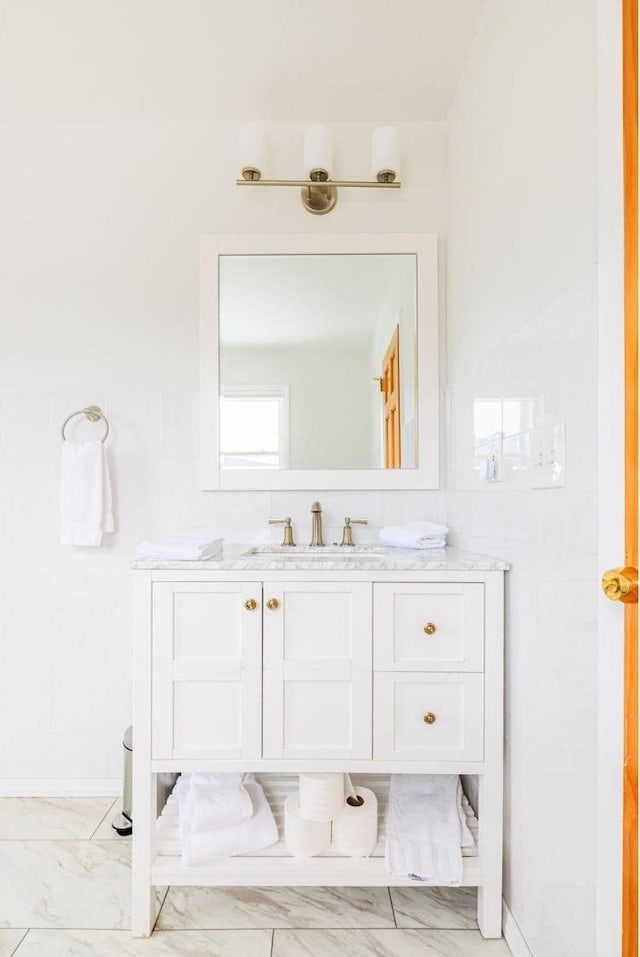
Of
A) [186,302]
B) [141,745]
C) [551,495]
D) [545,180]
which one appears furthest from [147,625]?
[545,180]

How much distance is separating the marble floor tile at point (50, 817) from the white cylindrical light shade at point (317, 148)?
2.32m

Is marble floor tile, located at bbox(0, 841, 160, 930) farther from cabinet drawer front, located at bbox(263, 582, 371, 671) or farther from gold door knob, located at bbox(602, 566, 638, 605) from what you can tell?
gold door knob, located at bbox(602, 566, 638, 605)

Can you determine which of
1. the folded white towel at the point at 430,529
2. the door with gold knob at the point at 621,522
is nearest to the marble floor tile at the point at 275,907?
the door with gold knob at the point at 621,522

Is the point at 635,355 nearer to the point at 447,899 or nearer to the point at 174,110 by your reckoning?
the point at 447,899

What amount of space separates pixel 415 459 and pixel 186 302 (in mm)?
1000

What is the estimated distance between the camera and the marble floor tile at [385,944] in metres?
1.40

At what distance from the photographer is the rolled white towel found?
4.74 feet

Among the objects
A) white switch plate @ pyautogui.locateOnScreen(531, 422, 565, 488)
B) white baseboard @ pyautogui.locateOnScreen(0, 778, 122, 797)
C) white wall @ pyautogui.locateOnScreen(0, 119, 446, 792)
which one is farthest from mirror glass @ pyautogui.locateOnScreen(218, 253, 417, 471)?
white baseboard @ pyautogui.locateOnScreen(0, 778, 122, 797)

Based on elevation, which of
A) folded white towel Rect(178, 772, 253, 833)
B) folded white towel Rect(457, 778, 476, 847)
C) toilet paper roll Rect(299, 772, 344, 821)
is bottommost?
folded white towel Rect(457, 778, 476, 847)

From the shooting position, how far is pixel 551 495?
1.19m

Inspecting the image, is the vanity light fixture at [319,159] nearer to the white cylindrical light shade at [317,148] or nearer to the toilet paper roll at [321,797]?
the white cylindrical light shade at [317,148]

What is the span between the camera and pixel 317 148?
1.96 meters

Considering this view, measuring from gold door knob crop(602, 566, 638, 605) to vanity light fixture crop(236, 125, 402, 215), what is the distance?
62.1 inches

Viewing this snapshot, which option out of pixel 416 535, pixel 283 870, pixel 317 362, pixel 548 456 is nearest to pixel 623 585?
pixel 548 456
